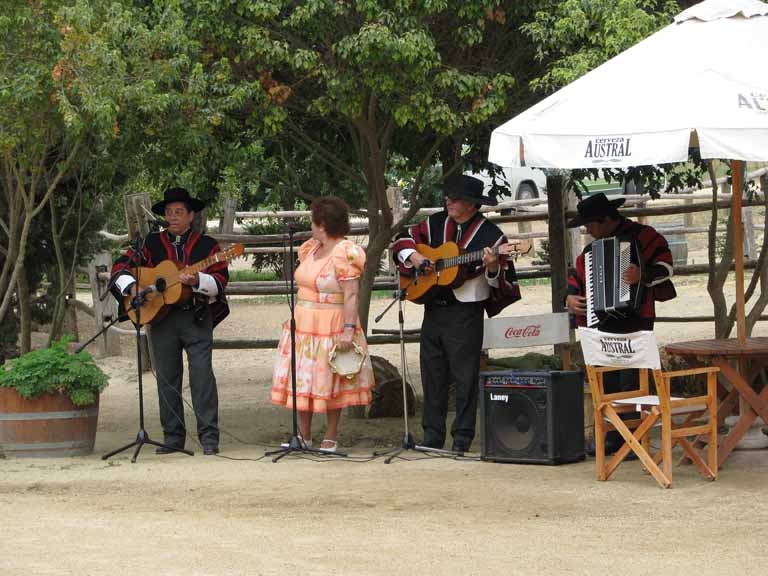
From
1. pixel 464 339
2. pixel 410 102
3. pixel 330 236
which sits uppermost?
pixel 410 102

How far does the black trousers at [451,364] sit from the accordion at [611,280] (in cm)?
76

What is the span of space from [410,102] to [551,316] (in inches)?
67.4

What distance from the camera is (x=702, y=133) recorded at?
6816 millimetres

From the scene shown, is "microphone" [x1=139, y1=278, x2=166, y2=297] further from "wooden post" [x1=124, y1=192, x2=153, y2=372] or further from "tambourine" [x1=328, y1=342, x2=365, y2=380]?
"wooden post" [x1=124, y1=192, x2=153, y2=372]

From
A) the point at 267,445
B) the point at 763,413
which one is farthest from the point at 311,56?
the point at 763,413

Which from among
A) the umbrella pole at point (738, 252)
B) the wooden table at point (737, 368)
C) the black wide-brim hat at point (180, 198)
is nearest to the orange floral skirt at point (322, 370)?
the black wide-brim hat at point (180, 198)

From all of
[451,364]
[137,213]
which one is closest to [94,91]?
[451,364]

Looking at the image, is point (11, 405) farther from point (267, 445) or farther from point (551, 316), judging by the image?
point (551, 316)

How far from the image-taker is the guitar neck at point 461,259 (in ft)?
27.5

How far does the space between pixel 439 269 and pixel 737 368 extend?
193 cm

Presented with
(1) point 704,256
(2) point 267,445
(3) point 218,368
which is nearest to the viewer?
(2) point 267,445

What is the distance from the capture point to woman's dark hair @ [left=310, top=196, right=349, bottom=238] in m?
8.64

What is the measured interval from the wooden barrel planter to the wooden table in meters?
3.93

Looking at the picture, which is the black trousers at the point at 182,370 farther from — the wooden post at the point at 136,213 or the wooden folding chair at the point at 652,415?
the wooden post at the point at 136,213
